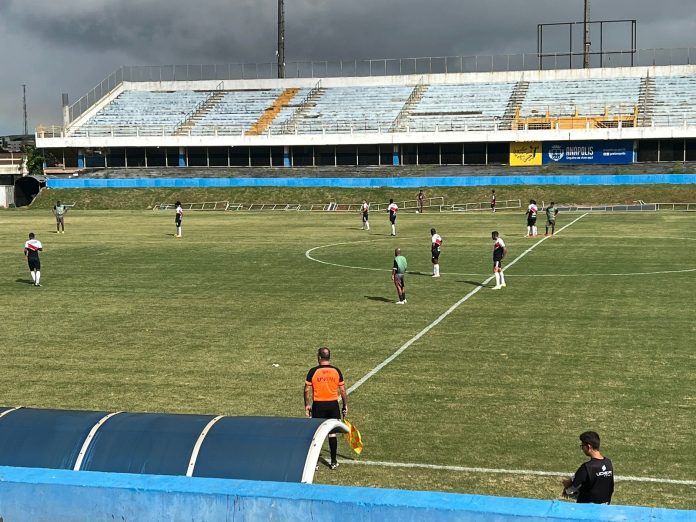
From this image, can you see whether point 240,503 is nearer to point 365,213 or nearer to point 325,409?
point 325,409

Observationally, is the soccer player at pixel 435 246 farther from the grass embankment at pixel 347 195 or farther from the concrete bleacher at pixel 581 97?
the concrete bleacher at pixel 581 97

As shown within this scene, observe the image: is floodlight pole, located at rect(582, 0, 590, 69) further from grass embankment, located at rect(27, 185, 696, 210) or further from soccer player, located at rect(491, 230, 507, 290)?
soccer player, located at rect(491, 230, 507, 290)

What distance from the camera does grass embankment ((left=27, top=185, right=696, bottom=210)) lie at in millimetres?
73125

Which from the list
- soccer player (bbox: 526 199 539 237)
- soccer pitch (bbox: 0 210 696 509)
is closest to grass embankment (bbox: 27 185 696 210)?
soccer player (bbox: 526 199 539 237)

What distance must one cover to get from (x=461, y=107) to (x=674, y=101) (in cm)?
2048

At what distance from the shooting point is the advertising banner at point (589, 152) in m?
82.8

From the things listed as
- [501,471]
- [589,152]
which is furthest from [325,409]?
[589,152]

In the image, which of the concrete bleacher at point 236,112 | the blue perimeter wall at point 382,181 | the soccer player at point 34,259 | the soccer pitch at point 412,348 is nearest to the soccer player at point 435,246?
the soccer pitch at point 412,348

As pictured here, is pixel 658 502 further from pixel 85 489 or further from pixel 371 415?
pixel 85 489

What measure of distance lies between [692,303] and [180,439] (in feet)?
67.4

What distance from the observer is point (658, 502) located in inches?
458

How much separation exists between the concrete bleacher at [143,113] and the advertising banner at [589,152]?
125 feet

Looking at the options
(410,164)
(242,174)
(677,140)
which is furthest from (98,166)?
(677,140)

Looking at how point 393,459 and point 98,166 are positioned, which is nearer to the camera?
point 393,459
